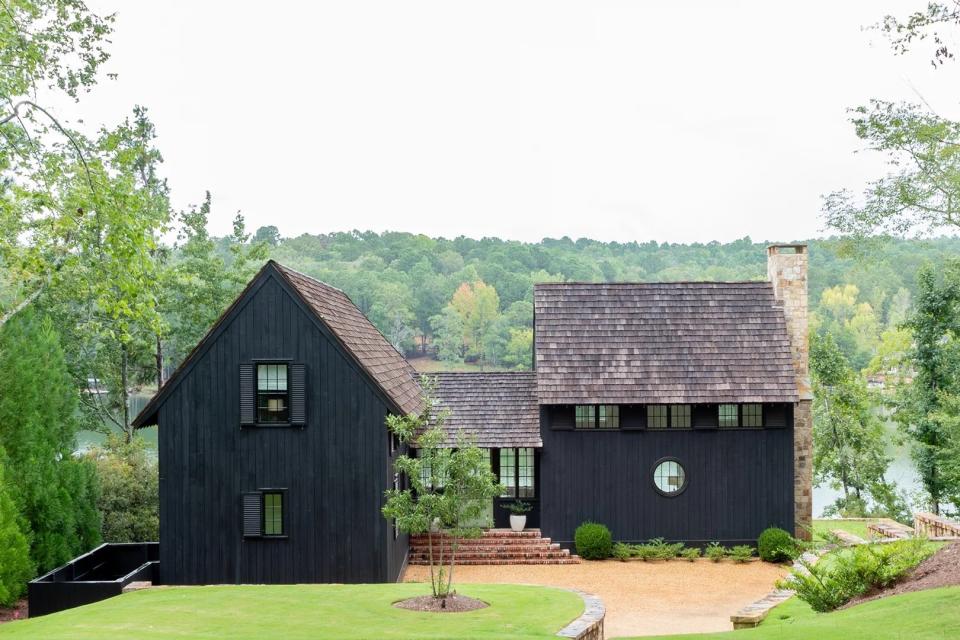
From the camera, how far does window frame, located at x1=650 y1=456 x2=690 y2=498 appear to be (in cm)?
2212

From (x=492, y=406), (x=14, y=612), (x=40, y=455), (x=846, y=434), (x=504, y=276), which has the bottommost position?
(x=14, y=612)

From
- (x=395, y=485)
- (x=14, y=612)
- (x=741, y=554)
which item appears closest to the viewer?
(x=14, y=612)

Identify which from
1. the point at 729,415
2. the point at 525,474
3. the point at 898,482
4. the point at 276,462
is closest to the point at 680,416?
the point at 729,415

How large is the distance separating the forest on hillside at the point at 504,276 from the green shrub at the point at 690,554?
36.8 metres

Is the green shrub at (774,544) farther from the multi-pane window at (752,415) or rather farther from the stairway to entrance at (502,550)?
the stairway to entrance at (502,550)

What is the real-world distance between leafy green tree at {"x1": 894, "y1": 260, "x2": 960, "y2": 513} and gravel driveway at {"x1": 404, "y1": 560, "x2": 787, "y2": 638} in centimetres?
757

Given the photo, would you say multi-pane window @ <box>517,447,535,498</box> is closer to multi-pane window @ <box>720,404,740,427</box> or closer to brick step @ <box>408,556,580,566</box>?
brick step @ <box>408,556,580,566</box>

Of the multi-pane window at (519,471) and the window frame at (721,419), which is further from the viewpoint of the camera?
the multi-pane window at (519,471)

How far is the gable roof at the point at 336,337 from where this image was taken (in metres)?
17.8

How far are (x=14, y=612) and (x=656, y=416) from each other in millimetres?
14185

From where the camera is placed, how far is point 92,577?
19.2 m

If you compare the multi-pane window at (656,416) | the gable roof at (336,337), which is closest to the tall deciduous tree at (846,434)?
the multi-pane window at (656,416)

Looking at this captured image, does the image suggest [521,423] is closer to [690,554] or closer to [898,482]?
[690,554]

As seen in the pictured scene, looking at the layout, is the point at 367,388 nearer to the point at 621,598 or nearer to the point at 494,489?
the point at 494,489
